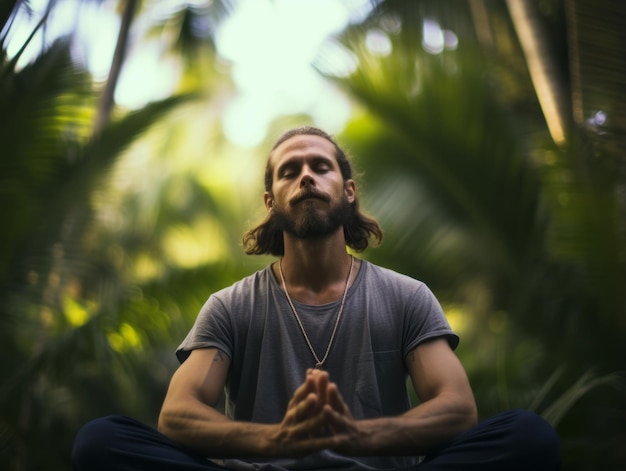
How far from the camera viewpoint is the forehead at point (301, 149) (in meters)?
3.28

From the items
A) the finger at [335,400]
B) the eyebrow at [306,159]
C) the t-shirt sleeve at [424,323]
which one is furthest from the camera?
the eyebrow at [306,159]

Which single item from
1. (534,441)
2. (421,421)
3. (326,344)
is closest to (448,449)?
(421,421)

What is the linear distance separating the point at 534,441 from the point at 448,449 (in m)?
0.26

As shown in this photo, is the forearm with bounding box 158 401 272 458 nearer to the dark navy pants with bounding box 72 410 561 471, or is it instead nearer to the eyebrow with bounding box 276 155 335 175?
the dark navy pants with bounding box 72 410 561 471

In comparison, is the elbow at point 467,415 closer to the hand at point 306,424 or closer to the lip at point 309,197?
the hand at point 306,424

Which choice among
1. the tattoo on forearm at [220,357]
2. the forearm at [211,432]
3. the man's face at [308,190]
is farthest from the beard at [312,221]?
the forearm at [211,432]

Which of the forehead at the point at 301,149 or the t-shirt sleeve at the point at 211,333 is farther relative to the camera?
the forehead at the point at 301,149

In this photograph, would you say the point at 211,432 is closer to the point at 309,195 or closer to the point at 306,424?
the point at 306,424

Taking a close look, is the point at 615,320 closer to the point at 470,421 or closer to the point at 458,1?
the point at 470,421

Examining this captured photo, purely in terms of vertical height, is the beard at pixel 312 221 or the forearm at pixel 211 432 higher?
the beard at pixel 312 221

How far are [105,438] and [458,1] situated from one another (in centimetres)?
533

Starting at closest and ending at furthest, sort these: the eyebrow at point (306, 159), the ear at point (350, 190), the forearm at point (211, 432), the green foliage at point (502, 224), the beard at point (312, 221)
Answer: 1. the forearm at point (211, 432)
2. the beard at point (312, 221)
3. the eyebrow at point (306, 159)
4. the ear at point (350, 190)
5. the green foliage at point (502, 224)

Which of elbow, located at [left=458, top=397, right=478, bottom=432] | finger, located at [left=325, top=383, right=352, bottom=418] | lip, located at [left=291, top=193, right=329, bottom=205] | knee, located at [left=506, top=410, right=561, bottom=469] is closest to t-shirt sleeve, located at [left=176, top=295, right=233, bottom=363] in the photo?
lip, located at [left=291, top=193, right=329, bottom=205]

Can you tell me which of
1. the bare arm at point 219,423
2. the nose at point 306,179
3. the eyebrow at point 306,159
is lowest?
the bare arm at point 219,423
